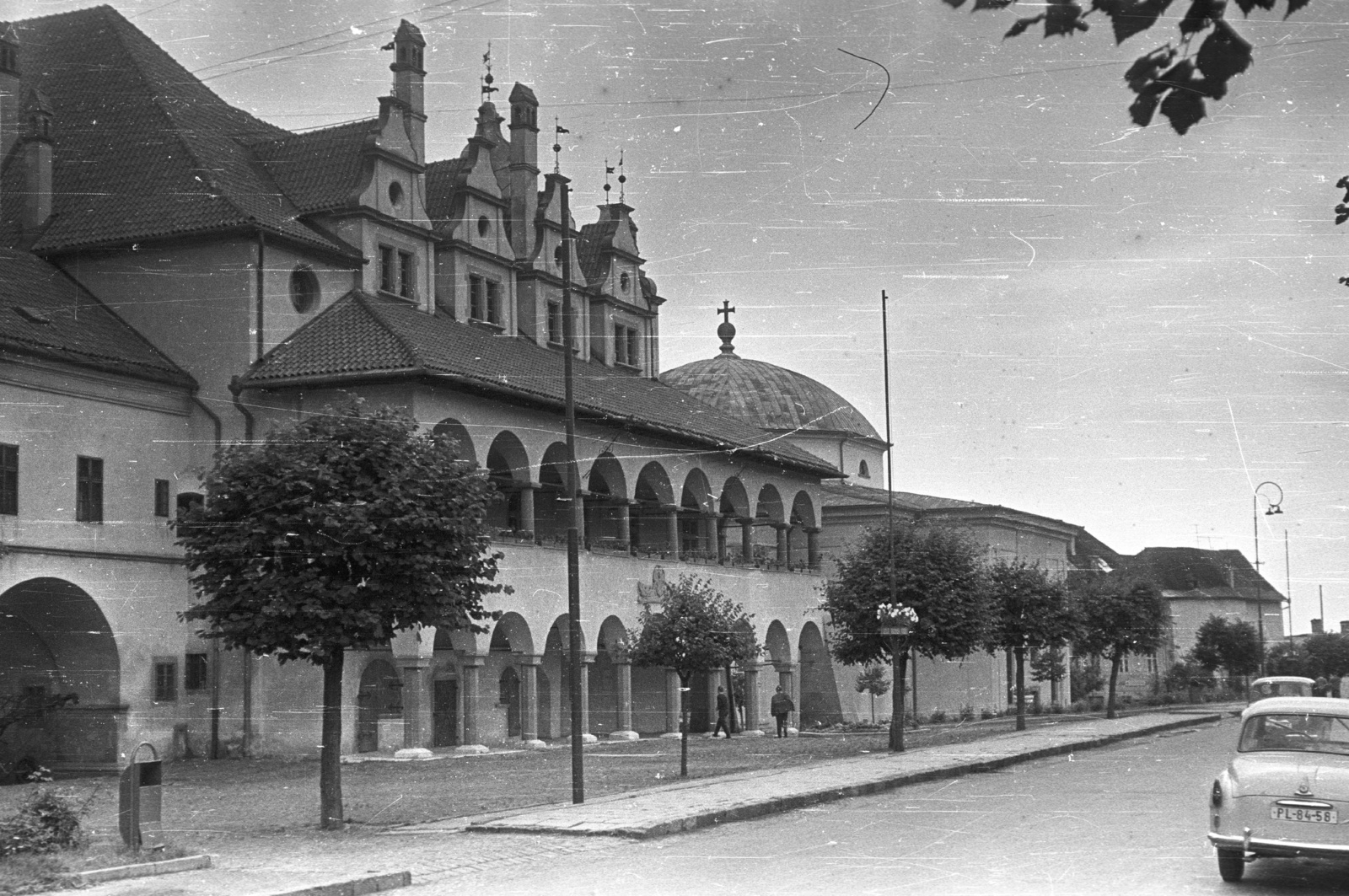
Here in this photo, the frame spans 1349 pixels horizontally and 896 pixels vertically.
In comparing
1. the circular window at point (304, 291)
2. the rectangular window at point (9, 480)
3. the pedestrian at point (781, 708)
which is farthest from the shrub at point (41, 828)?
the pedestrian at point (781, 708)

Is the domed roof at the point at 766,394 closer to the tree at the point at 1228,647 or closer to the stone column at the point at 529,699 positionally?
the stone column at the point at 529,699

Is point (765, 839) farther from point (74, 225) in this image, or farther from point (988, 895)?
point (74, 225)

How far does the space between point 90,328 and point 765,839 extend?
2323 centimetres

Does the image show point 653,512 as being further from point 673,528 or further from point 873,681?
point 873,681

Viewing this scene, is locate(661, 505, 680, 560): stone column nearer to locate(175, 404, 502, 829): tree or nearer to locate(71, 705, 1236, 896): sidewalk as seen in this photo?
locate(71, 705, 1236, 896): sidewalk

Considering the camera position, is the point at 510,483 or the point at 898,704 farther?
the point at 510,483

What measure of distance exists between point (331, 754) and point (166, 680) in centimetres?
1678

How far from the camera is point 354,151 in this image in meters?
42.7

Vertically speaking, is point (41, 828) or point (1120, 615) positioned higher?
point (1120, 615)

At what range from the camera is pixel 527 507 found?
137 ft

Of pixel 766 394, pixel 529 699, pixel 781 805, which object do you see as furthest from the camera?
pixel 766 394

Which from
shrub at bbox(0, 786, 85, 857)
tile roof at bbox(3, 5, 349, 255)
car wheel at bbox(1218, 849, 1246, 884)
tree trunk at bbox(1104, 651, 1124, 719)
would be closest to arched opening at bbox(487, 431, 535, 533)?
tile roof at bbox(3, 5, 349, 255)

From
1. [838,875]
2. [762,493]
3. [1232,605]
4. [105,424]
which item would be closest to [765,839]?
[838,875]

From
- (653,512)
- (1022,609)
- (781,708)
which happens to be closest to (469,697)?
(653,512)
